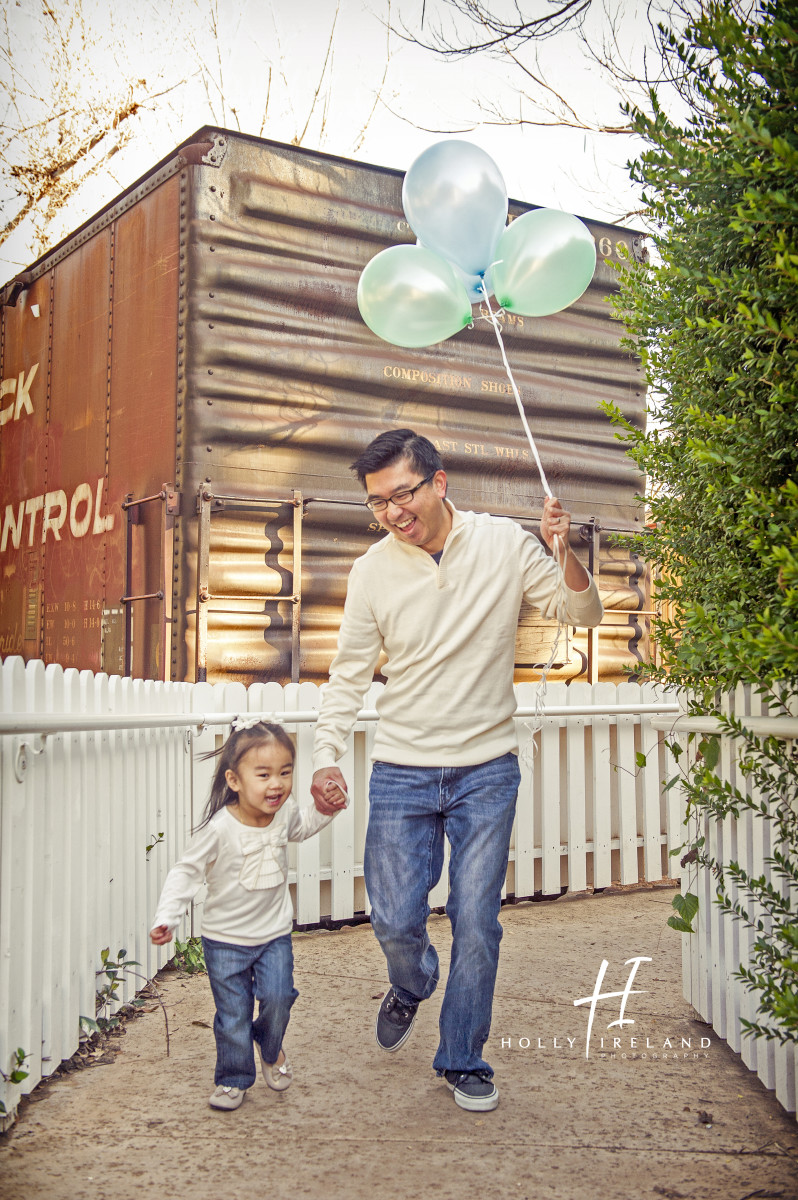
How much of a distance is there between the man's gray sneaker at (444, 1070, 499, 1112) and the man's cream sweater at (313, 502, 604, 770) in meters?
0.84

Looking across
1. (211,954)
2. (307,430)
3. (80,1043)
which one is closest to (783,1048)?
(211,954)

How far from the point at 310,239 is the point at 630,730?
3.64 metres

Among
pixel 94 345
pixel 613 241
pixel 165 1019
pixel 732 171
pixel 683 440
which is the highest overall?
pixel 613 241

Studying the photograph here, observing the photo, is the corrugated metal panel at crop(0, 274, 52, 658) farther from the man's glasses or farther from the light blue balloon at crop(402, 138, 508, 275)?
the man's glasses

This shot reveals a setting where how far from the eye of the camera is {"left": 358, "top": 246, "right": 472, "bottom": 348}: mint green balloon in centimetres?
344

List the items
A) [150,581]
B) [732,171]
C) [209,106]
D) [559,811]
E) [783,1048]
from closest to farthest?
[732,171] → [783,1048] → [559,811] → [150,581] → [209,106]

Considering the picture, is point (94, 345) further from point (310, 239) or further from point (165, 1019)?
point (165, 1019)

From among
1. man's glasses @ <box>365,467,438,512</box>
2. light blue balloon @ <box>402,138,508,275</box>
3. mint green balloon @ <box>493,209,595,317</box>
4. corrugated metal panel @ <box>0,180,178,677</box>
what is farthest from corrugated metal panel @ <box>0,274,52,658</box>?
man's glasses @ <box>365,467,438,512</box>

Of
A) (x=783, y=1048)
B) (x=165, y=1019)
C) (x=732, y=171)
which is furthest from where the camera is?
(x=165, y=1019)

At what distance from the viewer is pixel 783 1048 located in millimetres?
2541

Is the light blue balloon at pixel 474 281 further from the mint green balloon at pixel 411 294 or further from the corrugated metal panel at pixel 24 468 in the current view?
the corrugated metal panel at pixel 24 468

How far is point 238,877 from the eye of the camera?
270cm

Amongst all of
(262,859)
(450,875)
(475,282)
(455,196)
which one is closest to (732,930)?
(450,875)

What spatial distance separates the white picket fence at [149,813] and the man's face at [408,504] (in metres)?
1.03
